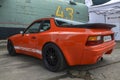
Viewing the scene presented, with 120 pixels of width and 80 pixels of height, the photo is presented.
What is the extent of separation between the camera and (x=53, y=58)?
4.98m

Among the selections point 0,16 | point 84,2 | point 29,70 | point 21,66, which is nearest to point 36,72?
point 29,70

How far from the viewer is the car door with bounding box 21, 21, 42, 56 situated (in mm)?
5648

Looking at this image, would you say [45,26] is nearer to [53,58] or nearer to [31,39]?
[31,39]

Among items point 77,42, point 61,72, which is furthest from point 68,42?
point 61,72

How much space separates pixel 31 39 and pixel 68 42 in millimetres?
1523

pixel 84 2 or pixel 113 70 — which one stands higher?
pixel 84 2

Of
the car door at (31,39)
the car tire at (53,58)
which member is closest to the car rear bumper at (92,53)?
the car tire at (53,58)

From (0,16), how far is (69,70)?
5.21 metres

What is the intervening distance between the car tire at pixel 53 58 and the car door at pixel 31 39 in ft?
1.72

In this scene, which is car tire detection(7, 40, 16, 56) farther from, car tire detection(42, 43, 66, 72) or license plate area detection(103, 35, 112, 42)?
license plate area detection(103, 35, 112, 42)

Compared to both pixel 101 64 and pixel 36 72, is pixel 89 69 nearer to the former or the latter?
pixel 101 64

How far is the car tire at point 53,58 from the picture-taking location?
4.75 meters

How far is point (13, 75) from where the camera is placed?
15.4ft

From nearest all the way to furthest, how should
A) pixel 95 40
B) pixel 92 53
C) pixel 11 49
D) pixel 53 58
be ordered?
pixel 92 53, pixel 95 40, pixel 53 58, pixel 11 49
